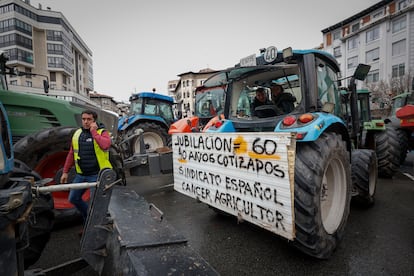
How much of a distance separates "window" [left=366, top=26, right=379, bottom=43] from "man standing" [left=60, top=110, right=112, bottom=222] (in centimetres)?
4039

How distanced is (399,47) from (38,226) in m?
39.0

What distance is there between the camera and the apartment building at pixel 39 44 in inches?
1505

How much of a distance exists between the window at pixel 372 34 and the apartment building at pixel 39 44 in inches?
1686

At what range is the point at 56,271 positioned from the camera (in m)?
1.96

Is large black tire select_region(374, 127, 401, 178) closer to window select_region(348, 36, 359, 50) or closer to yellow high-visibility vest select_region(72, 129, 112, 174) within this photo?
yellow high-visibility vest select_region(72, 129, 112, 174)

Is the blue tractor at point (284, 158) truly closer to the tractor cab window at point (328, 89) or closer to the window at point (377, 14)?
the tractor cab window at point (328, 89)

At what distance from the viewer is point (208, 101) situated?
8633 mm

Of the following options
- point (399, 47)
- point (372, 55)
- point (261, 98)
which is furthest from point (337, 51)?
point (261, 98)

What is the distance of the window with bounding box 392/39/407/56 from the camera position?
93.3ft

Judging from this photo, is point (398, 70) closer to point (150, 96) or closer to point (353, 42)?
point (353, 42)

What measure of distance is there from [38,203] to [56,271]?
60 centimetres

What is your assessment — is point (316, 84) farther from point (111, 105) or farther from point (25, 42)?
point (111, 105)

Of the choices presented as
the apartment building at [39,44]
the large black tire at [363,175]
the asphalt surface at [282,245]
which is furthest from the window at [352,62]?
the apartment building at [39,44]

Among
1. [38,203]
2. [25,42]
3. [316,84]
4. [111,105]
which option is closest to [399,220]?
[316,84]
